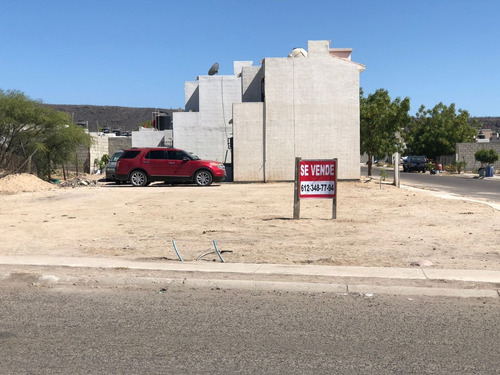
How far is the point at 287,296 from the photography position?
7285mm

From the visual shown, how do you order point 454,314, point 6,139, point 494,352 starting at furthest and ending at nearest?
point 6,139
point 454,314
point 494,352

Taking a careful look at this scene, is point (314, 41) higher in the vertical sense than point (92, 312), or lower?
higher

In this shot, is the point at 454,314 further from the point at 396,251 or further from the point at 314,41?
the point at 314,41

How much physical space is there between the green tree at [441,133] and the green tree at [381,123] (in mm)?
33644

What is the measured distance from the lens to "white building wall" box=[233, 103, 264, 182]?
31.5 m


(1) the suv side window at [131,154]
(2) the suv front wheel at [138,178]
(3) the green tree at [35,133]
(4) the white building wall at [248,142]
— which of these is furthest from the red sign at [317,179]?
(3) the green tree at [35,133]

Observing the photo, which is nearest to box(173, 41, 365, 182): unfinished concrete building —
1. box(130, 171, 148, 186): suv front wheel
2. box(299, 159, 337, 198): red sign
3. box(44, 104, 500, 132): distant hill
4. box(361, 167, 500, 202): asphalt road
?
box(361, 167, 500, 202): asphalt road

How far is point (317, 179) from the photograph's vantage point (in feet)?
45.6

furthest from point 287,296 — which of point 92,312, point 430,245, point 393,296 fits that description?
point 430,245

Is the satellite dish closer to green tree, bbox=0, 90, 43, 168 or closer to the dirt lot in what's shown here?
green tree, bbox=0, 90, 43, 168

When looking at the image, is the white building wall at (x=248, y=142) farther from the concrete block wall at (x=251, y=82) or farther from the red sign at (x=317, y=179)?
the red sign at (x=317, y=179)

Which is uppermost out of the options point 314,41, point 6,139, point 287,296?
point 314,41

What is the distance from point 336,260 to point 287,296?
2138 mm

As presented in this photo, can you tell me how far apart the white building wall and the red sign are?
58.5 feet
